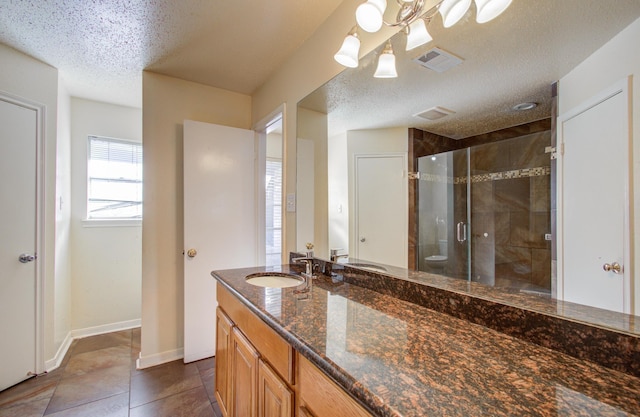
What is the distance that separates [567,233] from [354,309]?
0.68m

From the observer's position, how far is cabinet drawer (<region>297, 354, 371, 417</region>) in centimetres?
62

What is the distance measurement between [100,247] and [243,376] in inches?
97.6

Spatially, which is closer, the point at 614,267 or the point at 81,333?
the point at 614,267

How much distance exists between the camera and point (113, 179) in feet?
9.68

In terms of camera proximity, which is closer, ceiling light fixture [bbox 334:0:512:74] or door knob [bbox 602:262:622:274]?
door knob [bbox 602:262:622:274]

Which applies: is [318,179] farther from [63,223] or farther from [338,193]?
[63,223]

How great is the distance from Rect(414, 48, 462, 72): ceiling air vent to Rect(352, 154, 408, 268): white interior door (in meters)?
0.37

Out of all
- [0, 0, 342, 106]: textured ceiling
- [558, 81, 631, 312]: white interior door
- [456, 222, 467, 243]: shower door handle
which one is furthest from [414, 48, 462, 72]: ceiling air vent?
[0, 0, 342, 106]: textured ceiling

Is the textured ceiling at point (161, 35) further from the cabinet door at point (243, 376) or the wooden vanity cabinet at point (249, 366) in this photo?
the cabinet door at point (243, 376)

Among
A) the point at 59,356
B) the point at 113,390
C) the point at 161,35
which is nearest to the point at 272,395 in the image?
the point at 113,390

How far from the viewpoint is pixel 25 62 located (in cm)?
202

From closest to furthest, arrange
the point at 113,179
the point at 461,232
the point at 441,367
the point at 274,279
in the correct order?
the point at 441,367, the point at 461,232, the point at 274,279, the point at 113,179

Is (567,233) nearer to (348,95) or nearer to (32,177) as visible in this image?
(348,95)

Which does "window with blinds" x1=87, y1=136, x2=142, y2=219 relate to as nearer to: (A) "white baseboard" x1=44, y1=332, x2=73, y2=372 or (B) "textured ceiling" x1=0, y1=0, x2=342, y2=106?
(B) "textured ceiling" x1=0, y1=0, x2=342, y2=106
